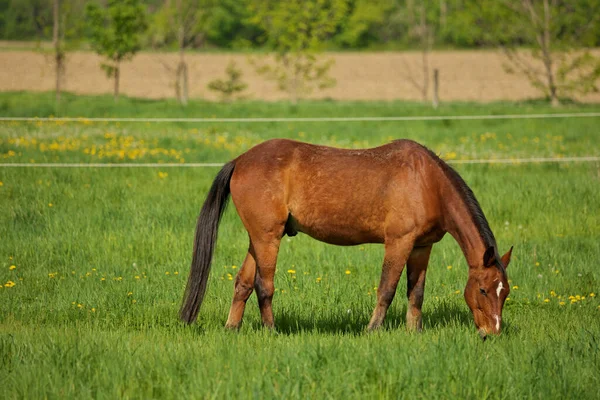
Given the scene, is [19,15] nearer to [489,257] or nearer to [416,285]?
[416,285]

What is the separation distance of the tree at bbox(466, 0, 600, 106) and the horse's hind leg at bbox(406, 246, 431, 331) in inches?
905

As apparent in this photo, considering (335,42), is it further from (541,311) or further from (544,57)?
(541,311)

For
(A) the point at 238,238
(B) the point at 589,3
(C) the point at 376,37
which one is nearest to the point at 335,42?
(C) the point at 376,37

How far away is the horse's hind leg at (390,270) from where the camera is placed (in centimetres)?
682

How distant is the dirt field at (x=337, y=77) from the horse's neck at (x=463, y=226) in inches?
1035

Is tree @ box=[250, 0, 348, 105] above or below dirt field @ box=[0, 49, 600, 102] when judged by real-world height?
above

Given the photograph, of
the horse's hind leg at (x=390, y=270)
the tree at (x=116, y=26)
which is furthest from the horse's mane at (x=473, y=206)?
the tree at (x=116, y=26)

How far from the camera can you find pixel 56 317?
7.33 meters

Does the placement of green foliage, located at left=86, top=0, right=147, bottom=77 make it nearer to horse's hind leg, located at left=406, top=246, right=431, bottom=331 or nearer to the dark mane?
horse's hind leg, located at left=406, top=246, right=431, bottom=331

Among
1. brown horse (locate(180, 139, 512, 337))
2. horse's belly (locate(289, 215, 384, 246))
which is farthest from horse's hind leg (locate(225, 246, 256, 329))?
horse's belly (locate(289, 215, 384, 246))

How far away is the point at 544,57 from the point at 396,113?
8544mm

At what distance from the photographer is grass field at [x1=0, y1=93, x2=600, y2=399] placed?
5.29 m

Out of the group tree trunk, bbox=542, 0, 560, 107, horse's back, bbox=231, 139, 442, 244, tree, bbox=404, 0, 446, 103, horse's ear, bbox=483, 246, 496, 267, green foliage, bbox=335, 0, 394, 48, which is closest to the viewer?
horse's ear, bbox=483, 246, 496, 267

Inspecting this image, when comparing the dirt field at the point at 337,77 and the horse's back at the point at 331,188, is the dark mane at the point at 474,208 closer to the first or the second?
the horse's back at the point at 331,188
